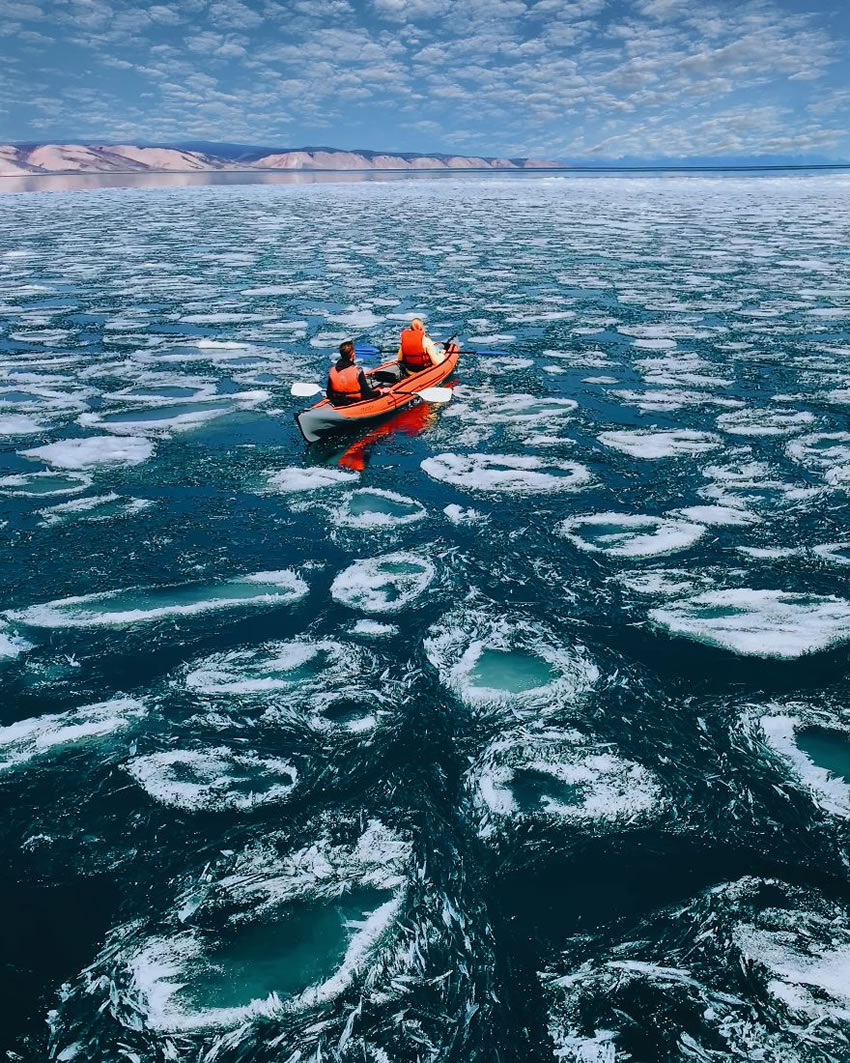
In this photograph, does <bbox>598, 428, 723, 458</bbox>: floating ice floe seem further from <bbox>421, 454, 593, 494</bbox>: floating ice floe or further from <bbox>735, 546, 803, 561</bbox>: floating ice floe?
<bbox>735, 546, 803, 561</bbox>: floating ice floe

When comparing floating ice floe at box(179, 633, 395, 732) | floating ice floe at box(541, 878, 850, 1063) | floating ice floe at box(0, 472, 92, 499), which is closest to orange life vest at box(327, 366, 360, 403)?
floating ice floe at box(0, 472, 92, 499)

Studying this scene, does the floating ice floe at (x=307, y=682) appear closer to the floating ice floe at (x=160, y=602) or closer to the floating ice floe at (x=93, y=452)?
the floating ice floe at (x=160, y=602)

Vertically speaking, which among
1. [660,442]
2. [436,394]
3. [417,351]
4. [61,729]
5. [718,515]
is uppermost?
[417,351]

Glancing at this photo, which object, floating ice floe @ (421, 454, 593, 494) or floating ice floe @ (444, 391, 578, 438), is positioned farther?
floating ice floe @ (444, 391, 578, 438)

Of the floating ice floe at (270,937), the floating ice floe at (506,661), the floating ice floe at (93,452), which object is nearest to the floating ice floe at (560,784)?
the floating ice floe at (506,661)

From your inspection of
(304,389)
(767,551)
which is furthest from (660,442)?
(304,389)

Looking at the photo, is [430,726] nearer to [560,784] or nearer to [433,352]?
[560,784]

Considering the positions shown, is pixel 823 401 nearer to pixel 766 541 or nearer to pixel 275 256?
pixel 766 541
